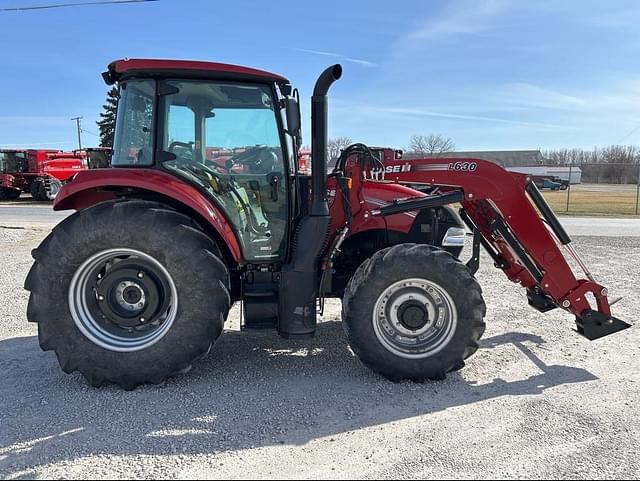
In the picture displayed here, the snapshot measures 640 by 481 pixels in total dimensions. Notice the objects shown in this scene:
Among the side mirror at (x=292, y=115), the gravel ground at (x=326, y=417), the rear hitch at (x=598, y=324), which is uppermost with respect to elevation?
the side mirror at (x=292, y=115)

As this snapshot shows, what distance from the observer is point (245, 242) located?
13.2 feet

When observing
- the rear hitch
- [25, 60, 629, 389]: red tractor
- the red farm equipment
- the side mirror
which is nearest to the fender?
[25, 60, 629, 389]: red tractor

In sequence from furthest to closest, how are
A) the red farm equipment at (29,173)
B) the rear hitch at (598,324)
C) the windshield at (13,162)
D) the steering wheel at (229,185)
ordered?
the windshield at (13,162), the red farm equipment at (29,173), the rear hitch at (598,324), the steering wheel at (229,185)

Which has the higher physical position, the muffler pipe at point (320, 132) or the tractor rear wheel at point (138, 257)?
the muffler pipe at point (320, 132)

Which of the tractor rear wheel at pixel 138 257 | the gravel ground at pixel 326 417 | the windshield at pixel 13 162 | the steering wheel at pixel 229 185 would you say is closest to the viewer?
the gravel ground at pixel 326 417

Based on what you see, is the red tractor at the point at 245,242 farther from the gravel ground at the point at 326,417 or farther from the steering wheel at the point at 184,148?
the gravel ground at the point at 326,417

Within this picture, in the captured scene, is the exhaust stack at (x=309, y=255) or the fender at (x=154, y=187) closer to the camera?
the fender at (x=154, y=187)

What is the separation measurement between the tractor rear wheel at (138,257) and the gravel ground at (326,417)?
0.79 ft

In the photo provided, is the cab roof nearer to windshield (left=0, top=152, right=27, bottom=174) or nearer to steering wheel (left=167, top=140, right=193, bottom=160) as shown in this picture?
steering wheel (left=167, top=140, right=193, bottom=160)

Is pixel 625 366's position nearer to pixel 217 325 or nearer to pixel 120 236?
pixel 217 325

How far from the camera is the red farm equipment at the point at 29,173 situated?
1002 inches

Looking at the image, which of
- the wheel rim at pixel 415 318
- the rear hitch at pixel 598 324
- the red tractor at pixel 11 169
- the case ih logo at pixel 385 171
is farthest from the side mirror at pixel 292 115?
the red tractor at pixel 11 169

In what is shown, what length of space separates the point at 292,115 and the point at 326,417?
7.26 feet

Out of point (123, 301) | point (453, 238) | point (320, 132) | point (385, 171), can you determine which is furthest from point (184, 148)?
point (453, 238)
